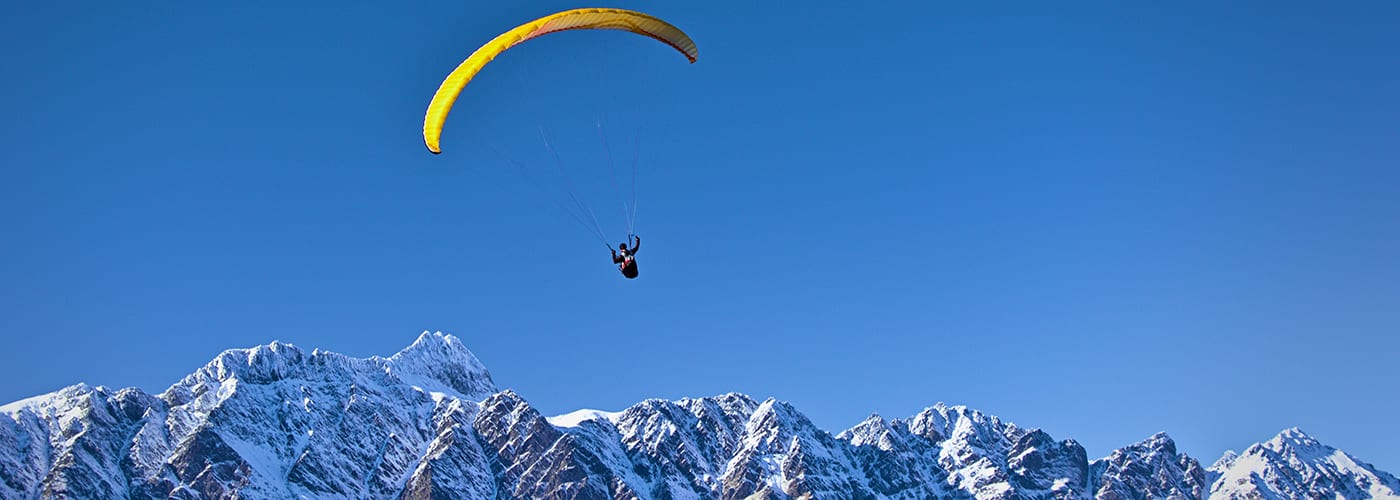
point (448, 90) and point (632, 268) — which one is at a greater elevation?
point (448, 90)

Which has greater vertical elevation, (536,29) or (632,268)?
(536,29)

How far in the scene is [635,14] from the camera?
63281mm

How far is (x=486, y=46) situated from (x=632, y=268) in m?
12.7

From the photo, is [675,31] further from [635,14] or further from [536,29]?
[536,29]

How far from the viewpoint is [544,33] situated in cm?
6278

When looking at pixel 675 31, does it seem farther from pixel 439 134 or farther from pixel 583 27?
pixel 439 134

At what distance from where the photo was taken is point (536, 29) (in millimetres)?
62312

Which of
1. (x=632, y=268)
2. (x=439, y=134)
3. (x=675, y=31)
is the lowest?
(x=632, y=268)

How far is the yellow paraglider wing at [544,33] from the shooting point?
62.0 metres

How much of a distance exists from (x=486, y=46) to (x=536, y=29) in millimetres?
2895

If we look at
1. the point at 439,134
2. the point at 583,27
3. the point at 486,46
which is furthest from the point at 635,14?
the point at 439,134

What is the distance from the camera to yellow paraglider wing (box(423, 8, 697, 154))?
6203cm

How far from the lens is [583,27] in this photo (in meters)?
63.1

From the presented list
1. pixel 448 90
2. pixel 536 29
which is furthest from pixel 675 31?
pixel 448 90
